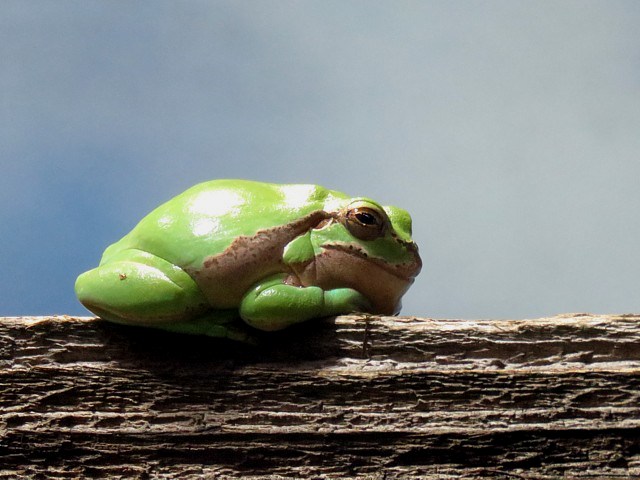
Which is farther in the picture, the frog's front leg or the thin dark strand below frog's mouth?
the thin dark strand below frog's mouth

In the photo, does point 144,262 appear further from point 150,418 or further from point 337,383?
point 337,383

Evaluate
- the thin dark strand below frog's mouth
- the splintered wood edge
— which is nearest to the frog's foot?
the splintered wood edge

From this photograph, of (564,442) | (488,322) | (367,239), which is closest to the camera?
(564,442)

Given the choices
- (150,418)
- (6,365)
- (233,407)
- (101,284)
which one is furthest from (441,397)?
(6,365)

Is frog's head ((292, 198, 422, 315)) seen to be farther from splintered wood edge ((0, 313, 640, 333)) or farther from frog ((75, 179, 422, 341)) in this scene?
splintered wood edge ((0, 313, 640, 333))

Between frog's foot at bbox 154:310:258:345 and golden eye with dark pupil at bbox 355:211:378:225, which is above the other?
golden eye with dark pupil at bbox 355:211:378:225

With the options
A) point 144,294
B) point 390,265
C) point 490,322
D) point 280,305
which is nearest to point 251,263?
point 280,305
